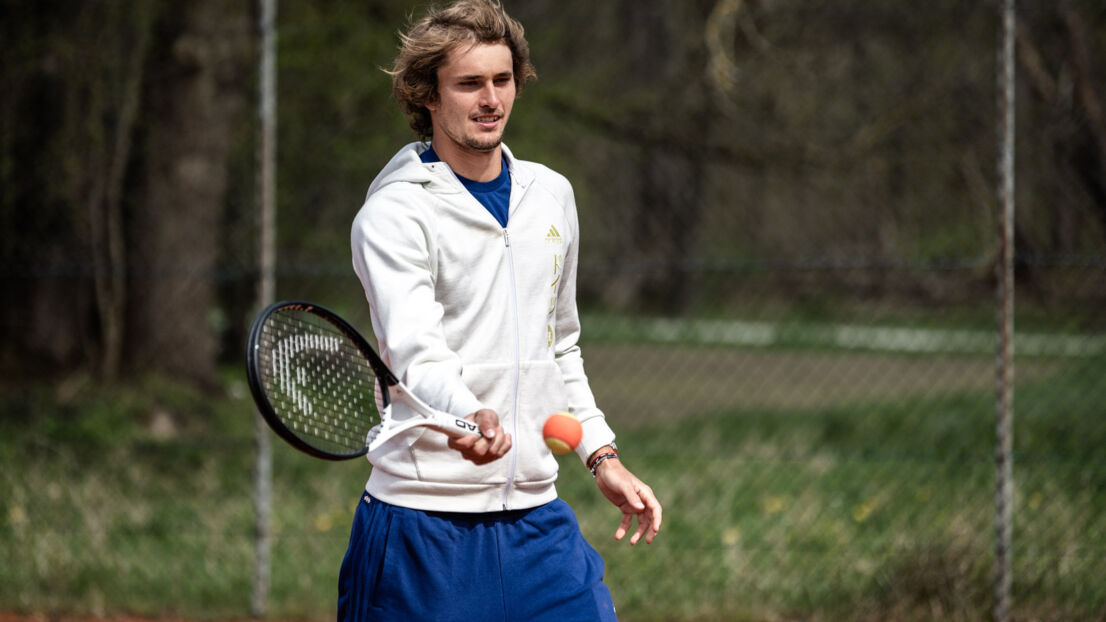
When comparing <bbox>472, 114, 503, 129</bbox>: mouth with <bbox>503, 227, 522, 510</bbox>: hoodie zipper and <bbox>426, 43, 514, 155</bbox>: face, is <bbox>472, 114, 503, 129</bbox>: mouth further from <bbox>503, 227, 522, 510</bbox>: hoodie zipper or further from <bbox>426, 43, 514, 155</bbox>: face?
<bbox>503, 227, 522, 510</bbox>: hoodie zipper

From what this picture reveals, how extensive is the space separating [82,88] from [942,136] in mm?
4375

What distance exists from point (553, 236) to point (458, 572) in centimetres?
73

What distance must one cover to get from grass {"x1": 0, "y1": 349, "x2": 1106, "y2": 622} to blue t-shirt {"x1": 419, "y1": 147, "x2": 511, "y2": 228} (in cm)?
265

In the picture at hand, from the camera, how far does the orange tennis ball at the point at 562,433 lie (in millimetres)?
2412

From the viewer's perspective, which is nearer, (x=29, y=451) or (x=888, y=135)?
(x=888, y=135)

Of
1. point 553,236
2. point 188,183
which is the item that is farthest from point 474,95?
point 188,183

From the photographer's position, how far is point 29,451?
6531mm

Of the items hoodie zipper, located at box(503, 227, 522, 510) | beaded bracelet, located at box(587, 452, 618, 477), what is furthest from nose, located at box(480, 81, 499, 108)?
beaded bracelet, located at box(587, 452, 618, 477)

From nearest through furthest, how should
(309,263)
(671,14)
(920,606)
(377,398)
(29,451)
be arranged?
(377,398)
(920,606)
(29,451)
(671,14)
(309,263)

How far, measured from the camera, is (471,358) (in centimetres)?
256

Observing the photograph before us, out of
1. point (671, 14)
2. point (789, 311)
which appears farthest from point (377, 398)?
point (671, 14)

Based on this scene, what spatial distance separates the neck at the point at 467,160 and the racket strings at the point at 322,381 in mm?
445

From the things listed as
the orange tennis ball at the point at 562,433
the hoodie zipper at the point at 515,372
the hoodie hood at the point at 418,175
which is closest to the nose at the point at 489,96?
the hoodie hood at the point at 418,175

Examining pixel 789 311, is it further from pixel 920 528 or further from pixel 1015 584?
pixel 1015 584
